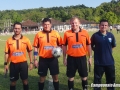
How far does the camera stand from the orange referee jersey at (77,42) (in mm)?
5871

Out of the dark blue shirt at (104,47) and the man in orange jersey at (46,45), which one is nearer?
the dark blue shirt at (104,47)

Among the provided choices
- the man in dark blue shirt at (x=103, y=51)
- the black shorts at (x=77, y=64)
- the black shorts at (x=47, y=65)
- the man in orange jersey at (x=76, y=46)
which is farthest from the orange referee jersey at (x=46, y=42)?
the man in dark blue shirt at (x=103, y=51)

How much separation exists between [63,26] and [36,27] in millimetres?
12394

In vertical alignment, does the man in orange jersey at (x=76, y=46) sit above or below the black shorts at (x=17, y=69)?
above

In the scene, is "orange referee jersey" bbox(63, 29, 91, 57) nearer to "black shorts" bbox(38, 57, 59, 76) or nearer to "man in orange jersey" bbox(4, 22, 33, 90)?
"black shorts" bbox(38, 57, 59, 76)

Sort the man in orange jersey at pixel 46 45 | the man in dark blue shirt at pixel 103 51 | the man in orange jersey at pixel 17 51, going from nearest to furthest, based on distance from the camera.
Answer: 1. the man in dark blue shirt at pixel 103 51
2. the man in orange jersey at pixel 17 51
3. the man in orange jersey at pixel 46 45

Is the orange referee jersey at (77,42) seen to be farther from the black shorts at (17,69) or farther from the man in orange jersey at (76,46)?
the black shorts at (17,69)

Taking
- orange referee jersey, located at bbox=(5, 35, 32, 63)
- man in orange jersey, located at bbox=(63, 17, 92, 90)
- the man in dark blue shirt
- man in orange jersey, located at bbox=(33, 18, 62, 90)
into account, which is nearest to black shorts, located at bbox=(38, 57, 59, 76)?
man in orange jersey, located at bbox=(33, 18, 62, 90)

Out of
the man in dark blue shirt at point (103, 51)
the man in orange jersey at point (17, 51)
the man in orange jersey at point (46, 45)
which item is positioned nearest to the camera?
the man in dark blue shirt at point (103, 51)

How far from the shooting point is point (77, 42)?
5875 mm

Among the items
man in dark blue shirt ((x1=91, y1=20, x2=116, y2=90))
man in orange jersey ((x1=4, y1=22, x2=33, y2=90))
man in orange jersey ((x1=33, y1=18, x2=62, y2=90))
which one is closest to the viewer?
man in dark blue shirt ((x1=91, y1=20, x2=116, y2=90))

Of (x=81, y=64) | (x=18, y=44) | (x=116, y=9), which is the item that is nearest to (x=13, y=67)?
(x=18, y=44)

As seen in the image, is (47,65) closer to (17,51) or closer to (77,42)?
(17,51)

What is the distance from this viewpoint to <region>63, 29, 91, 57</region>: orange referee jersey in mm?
5871
